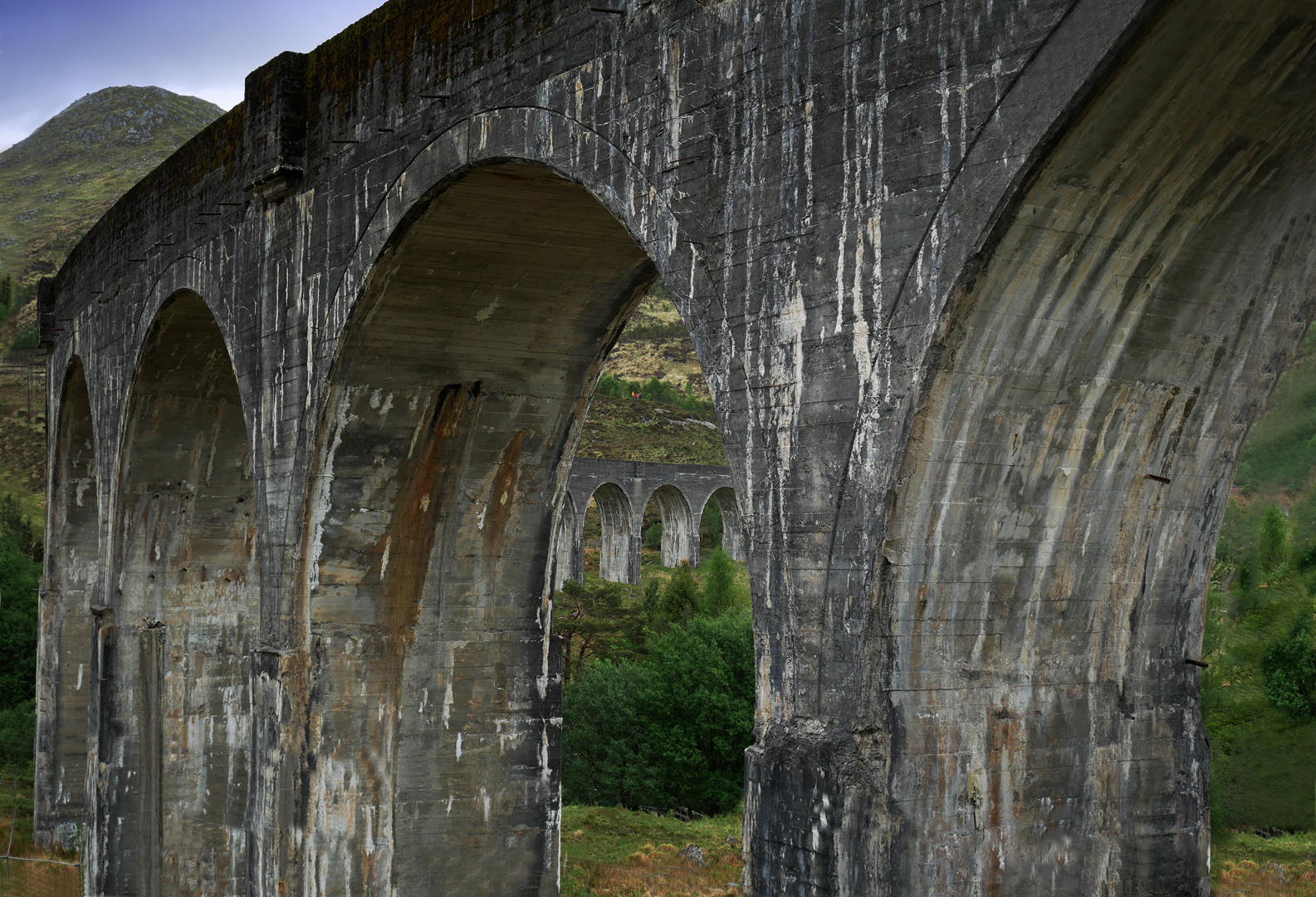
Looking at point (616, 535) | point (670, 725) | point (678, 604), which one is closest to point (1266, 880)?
point (670, 725)

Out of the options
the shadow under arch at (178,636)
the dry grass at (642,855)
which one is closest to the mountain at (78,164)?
the dry grass at (642,855)

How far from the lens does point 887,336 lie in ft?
14.2

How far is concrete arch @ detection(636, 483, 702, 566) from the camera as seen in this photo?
39969 millimetres

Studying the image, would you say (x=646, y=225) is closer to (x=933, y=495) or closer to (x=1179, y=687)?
(x=933, y=495)

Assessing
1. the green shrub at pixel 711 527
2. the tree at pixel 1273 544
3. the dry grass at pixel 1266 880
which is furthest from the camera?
the green shrub at pixel 711 527

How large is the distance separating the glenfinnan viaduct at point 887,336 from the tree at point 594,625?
18.8 meters

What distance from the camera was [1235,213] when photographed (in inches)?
172

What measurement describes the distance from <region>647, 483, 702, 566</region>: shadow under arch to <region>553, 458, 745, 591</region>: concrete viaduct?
0.09ft

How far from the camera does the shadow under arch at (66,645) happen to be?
16.0 m

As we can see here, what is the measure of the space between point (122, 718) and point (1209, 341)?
10.6 m

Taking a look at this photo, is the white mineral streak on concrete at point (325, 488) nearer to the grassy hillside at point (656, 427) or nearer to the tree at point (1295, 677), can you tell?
the tree at point (1295, 677)

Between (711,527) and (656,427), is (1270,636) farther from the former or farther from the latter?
(656,427)

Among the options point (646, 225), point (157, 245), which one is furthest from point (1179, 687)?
point (157, 245)

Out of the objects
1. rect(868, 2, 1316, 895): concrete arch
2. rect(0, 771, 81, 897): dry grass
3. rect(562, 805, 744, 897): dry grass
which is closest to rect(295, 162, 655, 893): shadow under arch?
rect(562, 805, 744, 897): dry grass
